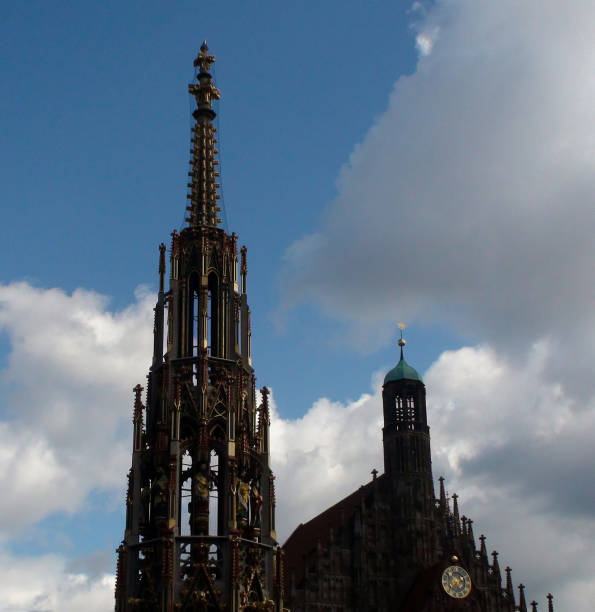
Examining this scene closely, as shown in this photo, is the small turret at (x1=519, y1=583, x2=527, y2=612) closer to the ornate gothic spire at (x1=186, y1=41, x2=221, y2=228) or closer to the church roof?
the church roof

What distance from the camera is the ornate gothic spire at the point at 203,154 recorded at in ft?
156

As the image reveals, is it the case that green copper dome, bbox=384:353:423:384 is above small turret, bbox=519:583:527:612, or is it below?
above

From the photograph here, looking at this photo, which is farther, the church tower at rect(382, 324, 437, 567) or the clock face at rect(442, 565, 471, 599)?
the church tower at rect(382, 324, 437, 567)

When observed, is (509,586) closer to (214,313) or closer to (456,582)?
(456,582)

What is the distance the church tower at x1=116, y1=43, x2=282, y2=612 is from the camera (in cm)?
3926

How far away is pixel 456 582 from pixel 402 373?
16.6 m

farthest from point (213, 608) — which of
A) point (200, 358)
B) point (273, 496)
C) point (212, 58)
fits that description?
point (212, 58)

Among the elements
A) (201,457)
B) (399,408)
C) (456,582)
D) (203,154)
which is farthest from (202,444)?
(399,408)

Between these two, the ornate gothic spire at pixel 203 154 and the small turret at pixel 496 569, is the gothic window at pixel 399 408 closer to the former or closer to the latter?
the small turret at pixel 496 569

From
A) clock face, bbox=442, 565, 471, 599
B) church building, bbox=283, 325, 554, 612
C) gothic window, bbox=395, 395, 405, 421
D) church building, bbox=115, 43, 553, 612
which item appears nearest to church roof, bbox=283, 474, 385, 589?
church building, bbox=283, 325, 554, 612

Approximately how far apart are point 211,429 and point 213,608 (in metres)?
6.78

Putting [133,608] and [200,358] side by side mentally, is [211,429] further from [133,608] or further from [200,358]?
[133,608]

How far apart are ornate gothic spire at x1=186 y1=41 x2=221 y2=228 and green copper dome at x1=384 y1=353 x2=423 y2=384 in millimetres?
36158

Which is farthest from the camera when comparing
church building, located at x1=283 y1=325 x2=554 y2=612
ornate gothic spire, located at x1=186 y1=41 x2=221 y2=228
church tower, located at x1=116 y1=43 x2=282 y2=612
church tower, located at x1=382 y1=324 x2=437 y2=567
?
church tower, located at x1=382 y1=324 x2=437 y2=567
